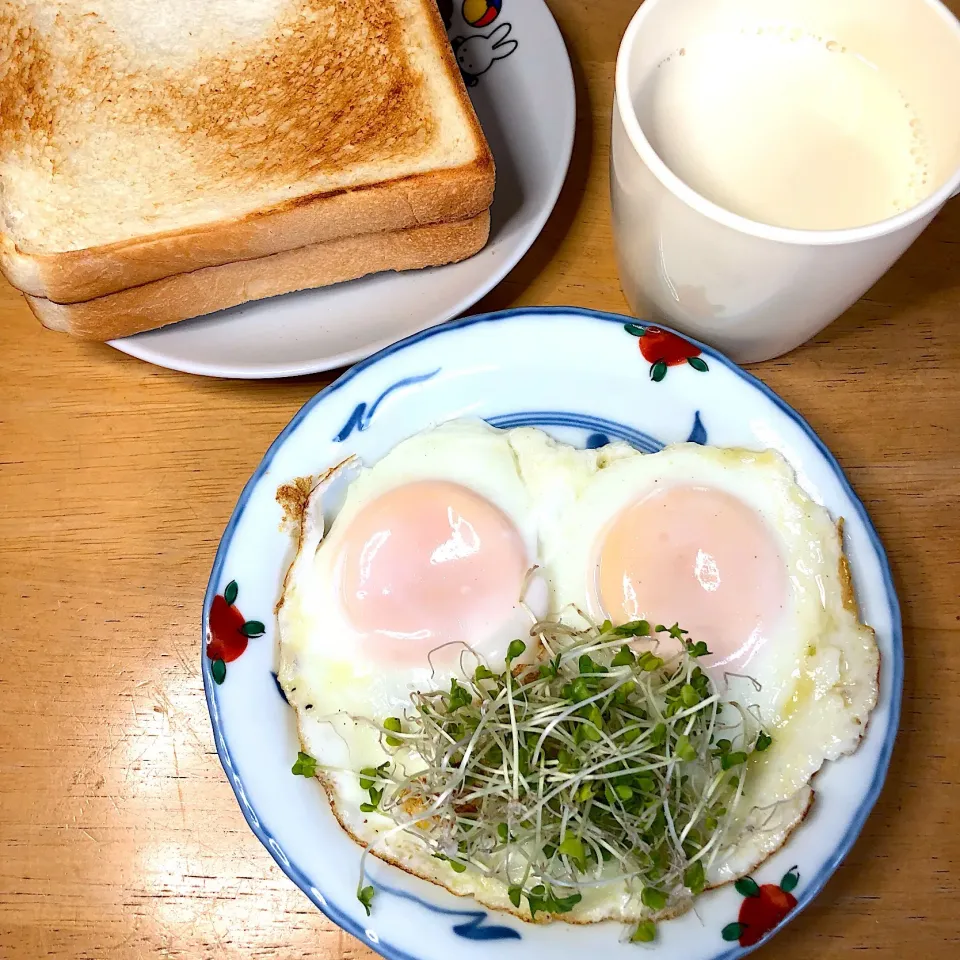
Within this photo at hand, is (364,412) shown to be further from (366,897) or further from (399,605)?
(366,897)

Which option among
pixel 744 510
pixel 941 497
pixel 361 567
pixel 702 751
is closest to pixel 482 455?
pixel 361 567

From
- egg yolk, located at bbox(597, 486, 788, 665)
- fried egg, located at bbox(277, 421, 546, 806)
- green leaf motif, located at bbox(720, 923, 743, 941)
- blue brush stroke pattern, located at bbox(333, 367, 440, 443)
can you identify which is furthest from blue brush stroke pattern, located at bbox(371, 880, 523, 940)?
blue brush stroke pattern, located at bbox(333, 367, 440, 443)

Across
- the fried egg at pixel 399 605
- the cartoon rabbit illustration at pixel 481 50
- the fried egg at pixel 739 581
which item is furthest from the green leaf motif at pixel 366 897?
the cartoon rabbit illustration at pixel 481 50

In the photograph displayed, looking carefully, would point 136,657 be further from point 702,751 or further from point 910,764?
point 910,764

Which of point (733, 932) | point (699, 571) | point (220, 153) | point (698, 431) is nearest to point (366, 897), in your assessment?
point (733, 932)

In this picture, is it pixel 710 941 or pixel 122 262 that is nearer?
pixel 710 941

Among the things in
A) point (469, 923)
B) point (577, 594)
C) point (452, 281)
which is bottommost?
point (469, 923)
